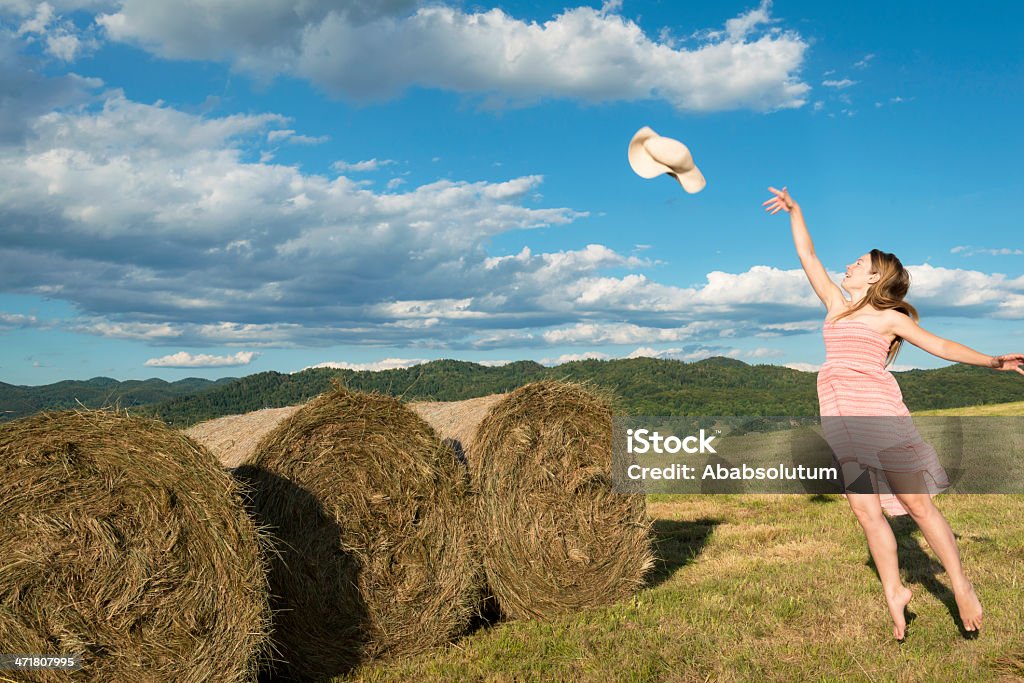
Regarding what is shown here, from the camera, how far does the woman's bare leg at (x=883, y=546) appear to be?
217 inches

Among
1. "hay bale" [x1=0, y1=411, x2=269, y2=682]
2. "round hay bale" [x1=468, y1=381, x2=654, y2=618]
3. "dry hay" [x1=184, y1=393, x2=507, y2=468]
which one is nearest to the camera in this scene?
"hay bale" [x1=0, y1=411, x2=269, y2=682]

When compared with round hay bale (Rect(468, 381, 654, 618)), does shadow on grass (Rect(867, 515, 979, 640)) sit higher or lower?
lower

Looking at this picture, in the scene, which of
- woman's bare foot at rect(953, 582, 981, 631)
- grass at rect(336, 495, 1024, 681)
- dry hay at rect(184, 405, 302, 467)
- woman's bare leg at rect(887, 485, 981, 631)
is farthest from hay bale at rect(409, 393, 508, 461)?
woman's bare foot at rect(953, 582, 981, 631)

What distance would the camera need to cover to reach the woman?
539 cm

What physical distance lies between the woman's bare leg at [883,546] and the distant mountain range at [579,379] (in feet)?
8.06

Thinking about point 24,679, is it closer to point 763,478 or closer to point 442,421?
point 442,421

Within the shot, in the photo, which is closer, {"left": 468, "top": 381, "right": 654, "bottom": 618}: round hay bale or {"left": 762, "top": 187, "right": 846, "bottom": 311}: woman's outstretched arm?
{"left": 762, "top": 187, "right": 846, "bottom": 311}: woman's outstretched arm

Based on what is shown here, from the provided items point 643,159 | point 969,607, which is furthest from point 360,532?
point 969,607

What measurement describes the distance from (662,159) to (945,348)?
7.64 ft

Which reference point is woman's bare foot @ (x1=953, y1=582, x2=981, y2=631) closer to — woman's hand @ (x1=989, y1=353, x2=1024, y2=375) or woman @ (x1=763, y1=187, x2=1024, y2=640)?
woman @ (x1=763, y1=187, x2=1024, y2=640)

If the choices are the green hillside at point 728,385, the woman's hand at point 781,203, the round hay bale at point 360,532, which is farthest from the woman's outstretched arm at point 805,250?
the green hillside at point 728,385

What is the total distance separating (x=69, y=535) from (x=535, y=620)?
365 cm

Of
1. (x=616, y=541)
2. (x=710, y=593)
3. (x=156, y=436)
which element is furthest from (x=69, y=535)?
(x=710, y=593)

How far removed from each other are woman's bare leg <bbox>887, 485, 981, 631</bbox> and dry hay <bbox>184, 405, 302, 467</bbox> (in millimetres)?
4307
